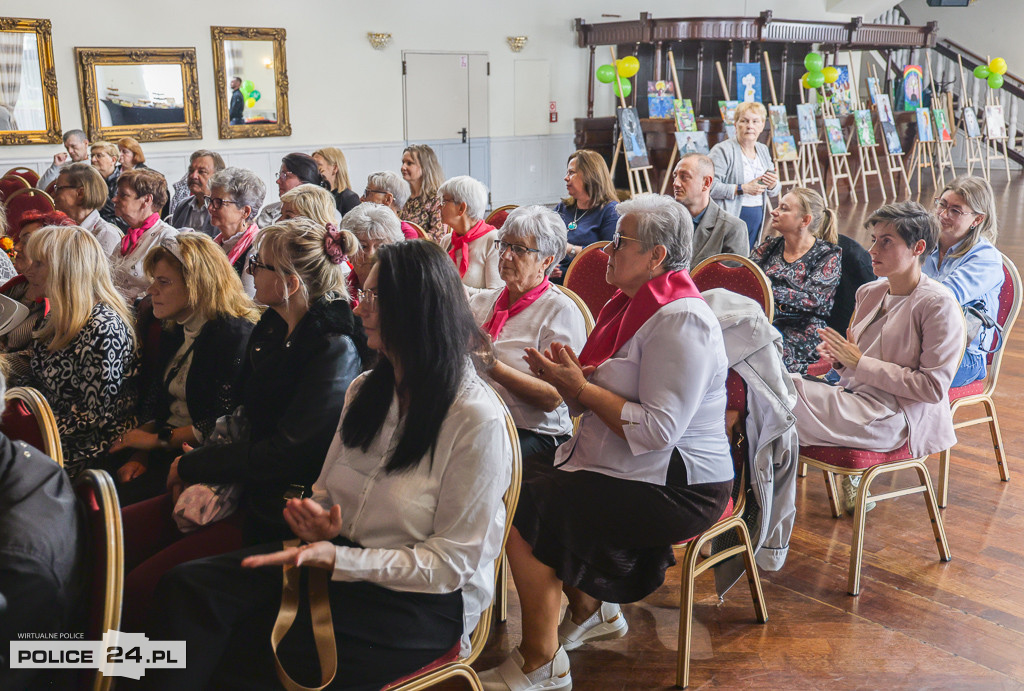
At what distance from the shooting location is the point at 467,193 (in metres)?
3.93

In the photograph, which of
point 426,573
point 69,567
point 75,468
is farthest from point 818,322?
point 69,567

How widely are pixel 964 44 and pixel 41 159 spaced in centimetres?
1790

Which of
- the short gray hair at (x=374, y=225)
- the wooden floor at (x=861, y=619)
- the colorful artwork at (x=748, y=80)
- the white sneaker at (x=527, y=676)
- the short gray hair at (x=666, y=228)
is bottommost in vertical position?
the wooden floor at (x=861, y=619)

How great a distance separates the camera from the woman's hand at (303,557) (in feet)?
5.01

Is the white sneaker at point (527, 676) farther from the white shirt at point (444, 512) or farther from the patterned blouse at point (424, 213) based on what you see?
the patterned blouse at point (424, 213)

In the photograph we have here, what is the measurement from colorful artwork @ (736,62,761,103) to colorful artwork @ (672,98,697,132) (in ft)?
4.74

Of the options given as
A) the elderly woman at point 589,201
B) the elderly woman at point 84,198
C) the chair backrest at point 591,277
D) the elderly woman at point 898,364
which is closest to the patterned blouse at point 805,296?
the elderly woman at point 898,364

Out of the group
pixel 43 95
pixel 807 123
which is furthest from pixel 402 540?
pixel 807 123

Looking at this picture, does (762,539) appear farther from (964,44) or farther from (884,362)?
(964,44)

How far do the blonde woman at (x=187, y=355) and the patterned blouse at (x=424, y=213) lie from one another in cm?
271

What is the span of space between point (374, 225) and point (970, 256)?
2404 millimetres

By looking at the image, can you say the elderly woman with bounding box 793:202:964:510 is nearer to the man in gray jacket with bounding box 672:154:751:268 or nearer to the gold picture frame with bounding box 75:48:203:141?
the man in gray jacket with bounding box 672:154:751:268

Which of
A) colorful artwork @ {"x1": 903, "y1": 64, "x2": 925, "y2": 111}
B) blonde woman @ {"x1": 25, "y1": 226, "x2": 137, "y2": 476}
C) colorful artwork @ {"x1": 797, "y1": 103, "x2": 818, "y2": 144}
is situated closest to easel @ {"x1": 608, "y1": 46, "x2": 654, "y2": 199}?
colorful artwork @ {"x1": 797, "y1": 103, "x2": 818, "y2": 144}

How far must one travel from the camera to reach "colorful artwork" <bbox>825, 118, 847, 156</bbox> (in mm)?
12938
